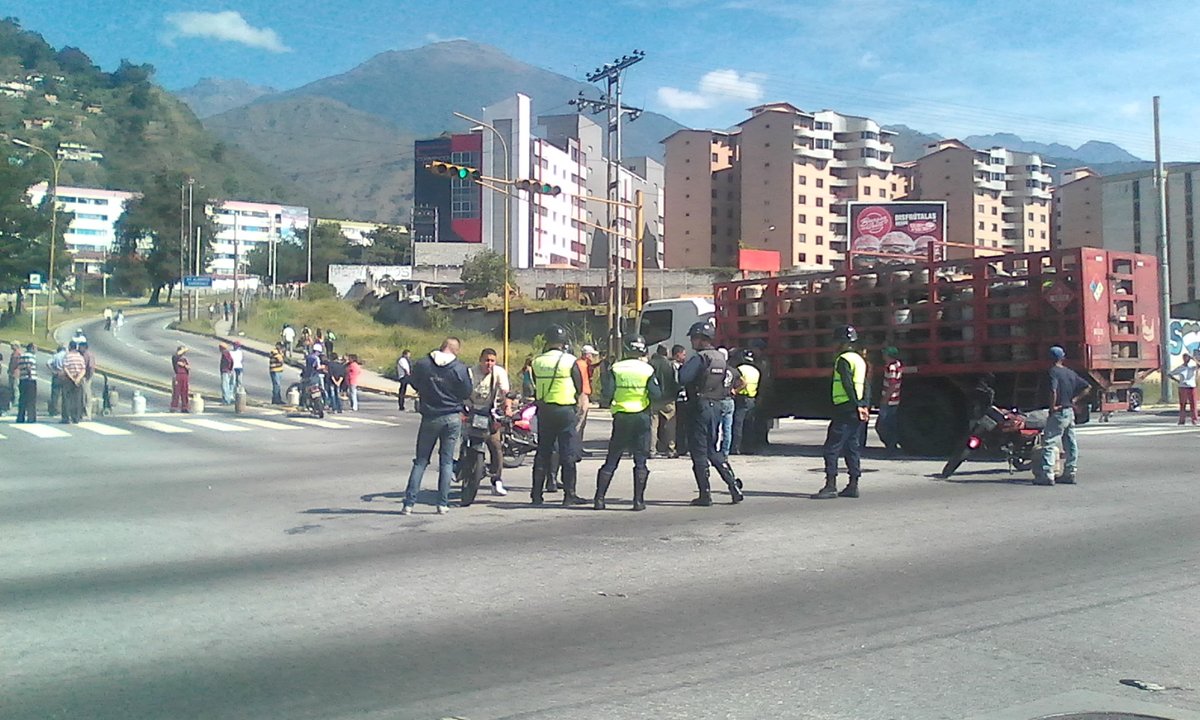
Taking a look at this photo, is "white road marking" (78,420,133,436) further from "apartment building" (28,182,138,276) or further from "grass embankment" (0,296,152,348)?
"apartment building" (28,182,138,276)

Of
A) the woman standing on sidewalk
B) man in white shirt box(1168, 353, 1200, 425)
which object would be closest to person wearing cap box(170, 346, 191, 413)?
the woman standing on sidewalk

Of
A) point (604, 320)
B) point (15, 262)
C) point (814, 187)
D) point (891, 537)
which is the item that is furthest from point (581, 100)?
point (814, 187)

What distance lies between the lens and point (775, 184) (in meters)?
103

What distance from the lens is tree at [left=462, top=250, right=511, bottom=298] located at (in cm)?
6812

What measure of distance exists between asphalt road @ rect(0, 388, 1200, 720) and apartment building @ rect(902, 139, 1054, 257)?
99046 mm

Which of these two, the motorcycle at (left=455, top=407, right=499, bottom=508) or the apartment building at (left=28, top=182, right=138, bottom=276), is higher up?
the apartment building at (left=28, top=182, right=138, bottom=276)

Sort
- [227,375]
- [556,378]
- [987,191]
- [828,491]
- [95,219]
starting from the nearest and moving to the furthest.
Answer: [556,378], [828,491], [227,375], [987,191], [95,219]

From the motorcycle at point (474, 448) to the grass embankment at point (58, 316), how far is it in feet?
105

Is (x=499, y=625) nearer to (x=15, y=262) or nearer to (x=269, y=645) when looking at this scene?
(x=269, y=645)

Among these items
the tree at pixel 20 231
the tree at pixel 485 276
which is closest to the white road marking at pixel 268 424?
the tree at pixel 20 231

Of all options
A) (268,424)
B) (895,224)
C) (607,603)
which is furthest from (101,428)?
(895,224)

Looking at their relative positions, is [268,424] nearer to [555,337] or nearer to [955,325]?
[555,337]

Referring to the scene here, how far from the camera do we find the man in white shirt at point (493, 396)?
11.9m

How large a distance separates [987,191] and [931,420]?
331 feet
